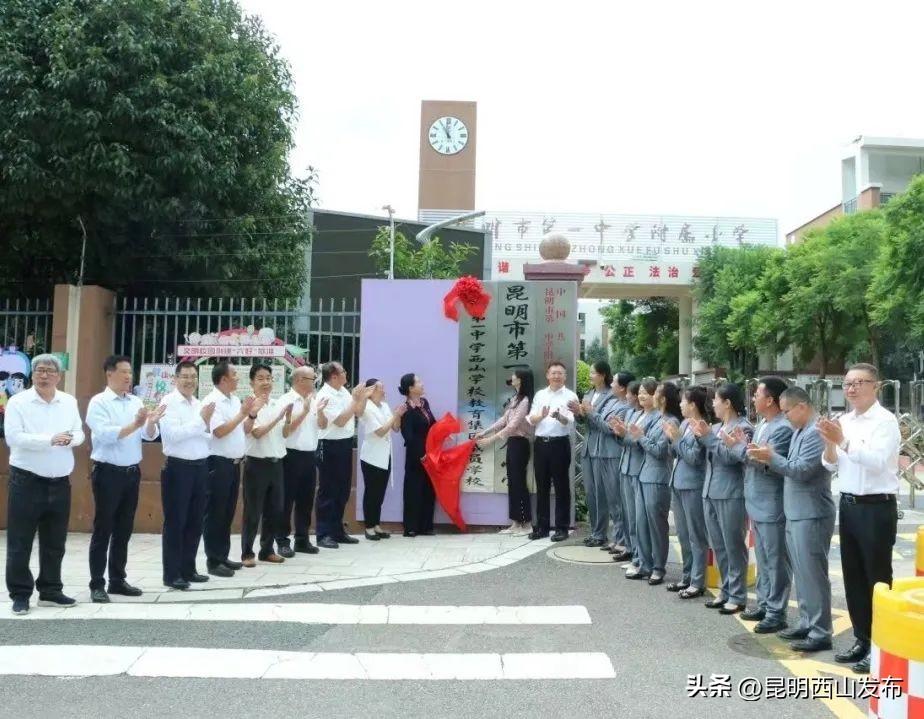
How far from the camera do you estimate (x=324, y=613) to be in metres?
5.63

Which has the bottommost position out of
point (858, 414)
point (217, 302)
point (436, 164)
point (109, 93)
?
point (858, 414)

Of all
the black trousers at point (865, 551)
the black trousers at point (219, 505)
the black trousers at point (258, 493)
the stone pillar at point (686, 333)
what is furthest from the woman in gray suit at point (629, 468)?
the stone pillar at point (686, 333)

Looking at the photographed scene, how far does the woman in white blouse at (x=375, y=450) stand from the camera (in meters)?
8.08

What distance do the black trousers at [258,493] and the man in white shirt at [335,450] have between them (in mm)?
848

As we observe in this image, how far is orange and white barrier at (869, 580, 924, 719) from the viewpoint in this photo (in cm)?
253

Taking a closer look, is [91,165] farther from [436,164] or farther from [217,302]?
[436,164]

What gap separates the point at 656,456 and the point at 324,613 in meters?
2.76

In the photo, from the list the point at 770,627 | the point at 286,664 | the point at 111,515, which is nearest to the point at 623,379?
the point at 770,627

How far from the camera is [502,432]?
8320 millimetres

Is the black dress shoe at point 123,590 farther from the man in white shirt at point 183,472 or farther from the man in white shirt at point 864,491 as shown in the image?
the man in white shirt at point 864,491

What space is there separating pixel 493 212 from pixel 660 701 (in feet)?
98.6

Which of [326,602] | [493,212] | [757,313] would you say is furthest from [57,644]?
[493,212]

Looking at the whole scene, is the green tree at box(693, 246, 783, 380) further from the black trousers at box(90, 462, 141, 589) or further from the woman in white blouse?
the black trousers at box(90, 462, 141, 589)

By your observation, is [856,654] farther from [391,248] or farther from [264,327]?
[391,248]
